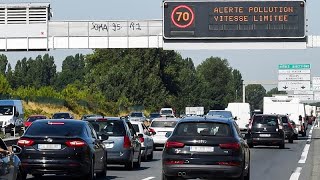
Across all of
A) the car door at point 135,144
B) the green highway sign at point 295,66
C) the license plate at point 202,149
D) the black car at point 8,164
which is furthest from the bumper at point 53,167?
the green highway sign at point 295,66

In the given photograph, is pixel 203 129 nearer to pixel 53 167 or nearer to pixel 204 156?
pixel 204 156

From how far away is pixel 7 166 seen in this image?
51.6ft

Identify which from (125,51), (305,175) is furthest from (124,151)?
(125,51)

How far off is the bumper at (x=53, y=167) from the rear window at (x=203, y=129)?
242 cm

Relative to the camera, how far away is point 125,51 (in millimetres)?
145625

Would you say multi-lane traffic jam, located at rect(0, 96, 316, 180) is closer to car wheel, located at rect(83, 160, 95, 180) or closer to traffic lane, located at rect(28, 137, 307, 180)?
car wheel, located at rect(83, 160, 95, 180)

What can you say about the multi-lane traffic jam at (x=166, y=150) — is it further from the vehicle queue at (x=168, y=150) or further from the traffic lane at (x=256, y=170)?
the traffic lane at (x=256, y=170)

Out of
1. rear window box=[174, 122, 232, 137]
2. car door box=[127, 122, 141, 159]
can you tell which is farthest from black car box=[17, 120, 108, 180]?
car door box=[127, 122, 141, 159]

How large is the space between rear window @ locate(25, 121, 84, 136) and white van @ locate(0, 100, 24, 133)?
32768mm

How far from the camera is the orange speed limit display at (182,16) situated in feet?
188

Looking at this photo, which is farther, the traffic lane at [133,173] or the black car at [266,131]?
the black car at [266,131]

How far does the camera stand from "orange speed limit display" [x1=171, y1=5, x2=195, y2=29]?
2250 inches

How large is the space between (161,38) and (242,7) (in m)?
5.91

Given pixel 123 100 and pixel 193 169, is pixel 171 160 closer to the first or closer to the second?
pixel 193 169
